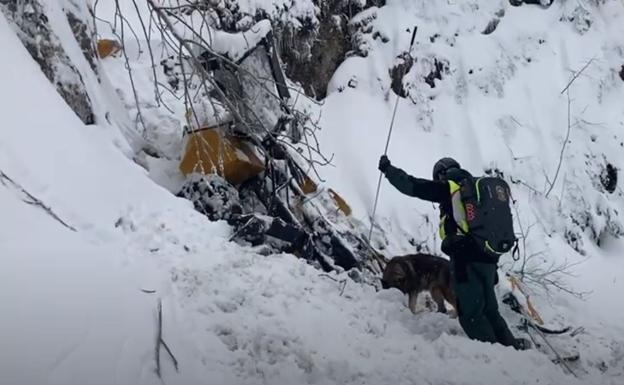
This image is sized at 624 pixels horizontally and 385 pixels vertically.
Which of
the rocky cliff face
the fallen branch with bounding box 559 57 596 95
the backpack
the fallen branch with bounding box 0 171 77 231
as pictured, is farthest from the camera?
the fallen branch with bounding box 559 57 596 95

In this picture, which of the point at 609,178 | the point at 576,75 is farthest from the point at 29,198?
the point at 576,75

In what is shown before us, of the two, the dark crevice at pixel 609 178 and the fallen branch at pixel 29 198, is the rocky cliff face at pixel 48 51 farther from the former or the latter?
the dark crevice at pixel 609 178

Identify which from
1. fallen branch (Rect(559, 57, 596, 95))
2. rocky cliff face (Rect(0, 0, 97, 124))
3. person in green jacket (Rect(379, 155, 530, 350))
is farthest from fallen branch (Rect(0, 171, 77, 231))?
fallen branch (Rect(559, 57, 596, 95))

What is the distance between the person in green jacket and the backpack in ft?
0.32

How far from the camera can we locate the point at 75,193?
16.6 ft

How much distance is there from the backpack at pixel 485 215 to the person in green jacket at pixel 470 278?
10 cm

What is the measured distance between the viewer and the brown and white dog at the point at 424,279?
20.7ft

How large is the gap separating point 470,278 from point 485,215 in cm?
54

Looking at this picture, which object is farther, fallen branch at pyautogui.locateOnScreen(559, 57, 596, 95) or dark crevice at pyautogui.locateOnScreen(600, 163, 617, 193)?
fallen branch at pyautogui.locateOnScreen(559, 57, 596, 95)

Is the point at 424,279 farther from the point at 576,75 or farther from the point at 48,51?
the point at 576,75

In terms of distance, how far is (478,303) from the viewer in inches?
214

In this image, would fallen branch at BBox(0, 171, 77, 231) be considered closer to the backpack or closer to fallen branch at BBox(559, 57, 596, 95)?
the backpack

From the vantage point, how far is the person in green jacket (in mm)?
5426

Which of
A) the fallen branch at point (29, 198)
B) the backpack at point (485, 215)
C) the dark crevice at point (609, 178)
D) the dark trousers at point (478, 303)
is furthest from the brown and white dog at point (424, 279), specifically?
the dark crevice at point (609, 178)
